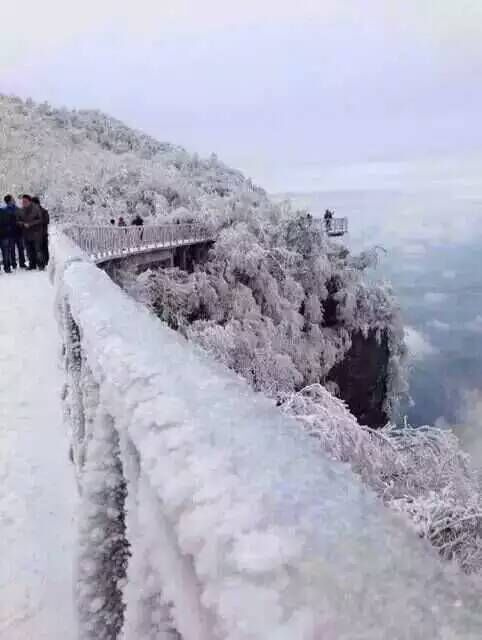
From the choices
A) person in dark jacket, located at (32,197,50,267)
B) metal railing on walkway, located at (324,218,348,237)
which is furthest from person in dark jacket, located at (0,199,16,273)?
metal railing on walkway, located at (324,218,348,237)

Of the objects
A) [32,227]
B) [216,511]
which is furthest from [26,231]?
[216,511]

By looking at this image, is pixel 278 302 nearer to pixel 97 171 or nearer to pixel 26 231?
pixel 26 231

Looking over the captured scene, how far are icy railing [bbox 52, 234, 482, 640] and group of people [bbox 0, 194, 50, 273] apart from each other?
35.6 ft

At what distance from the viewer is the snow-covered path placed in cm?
215

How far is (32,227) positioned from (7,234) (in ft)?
2.29

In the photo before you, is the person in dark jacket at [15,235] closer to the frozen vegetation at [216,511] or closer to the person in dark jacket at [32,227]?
the person in dark jacket at [32,227]

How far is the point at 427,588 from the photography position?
64 cm

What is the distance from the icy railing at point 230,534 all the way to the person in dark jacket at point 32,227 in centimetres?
1075

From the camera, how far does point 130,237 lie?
2197cm

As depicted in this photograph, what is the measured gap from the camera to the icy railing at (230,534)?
2.06 feet

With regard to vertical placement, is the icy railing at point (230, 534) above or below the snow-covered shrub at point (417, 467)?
above

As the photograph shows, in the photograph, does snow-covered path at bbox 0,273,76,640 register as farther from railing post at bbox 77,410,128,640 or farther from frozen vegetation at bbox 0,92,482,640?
railing post at bbox 77,410,128,640

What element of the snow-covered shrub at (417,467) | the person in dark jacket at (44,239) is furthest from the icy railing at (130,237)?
the snow-covered shrub at (417,467)

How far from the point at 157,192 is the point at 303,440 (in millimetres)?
33959
